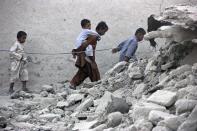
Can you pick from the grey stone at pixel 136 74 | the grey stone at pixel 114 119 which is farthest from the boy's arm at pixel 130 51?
the grey stone at pixel 114 119

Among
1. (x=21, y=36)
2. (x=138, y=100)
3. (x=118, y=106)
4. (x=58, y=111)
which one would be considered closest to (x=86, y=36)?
(x=21, y=36)

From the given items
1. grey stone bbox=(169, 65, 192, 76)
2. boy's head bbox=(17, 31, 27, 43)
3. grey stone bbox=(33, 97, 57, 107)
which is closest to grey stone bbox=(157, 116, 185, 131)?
grey stone bbox=(169, 65, 192, 76)

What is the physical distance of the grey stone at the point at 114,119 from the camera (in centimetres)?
534

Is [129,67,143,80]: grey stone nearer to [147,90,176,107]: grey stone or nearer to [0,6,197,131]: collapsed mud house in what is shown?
[0,6,197,131]: collapsed mud house

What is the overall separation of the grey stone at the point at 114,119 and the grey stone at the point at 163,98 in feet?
1.19

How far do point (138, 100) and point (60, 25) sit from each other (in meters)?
4.61

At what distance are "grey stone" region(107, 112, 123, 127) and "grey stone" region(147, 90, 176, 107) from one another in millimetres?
363

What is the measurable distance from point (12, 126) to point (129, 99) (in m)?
1.44

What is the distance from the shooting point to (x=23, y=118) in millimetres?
6543

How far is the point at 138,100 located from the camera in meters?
6.01

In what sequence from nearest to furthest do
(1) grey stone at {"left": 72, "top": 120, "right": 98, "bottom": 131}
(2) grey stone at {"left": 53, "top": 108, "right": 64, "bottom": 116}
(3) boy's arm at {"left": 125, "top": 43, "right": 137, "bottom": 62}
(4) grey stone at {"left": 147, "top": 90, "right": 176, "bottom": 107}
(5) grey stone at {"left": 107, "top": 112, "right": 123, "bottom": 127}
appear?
(4) grey stone at {"left": 147, "top": 90, "right": 176, "bottom": 107} < (5) grey stone at {"left": 107, "top": 112, "right": 123, "bottom": 127} < (1) grey stone at {"left": 72, "top": 120, "right": 98, "bottom": 131} < (2) grey stone at {"left": 53, "top": 108, "right": 64, "bottom": 116} < (3) boy's arm at {"left": 125, "top": 43, "right": 137, "bottom": 62}

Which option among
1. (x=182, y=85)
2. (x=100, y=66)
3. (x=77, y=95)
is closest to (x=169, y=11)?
(x=182, y=85)

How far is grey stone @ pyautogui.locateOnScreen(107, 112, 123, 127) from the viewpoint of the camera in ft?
17.5

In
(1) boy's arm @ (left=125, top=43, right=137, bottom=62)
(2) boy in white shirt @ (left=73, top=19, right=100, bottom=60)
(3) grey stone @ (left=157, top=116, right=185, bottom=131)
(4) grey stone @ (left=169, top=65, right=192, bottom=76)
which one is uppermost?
(2) boy in white shirt @ (left=73, top=19, right=100, bottom=60)
